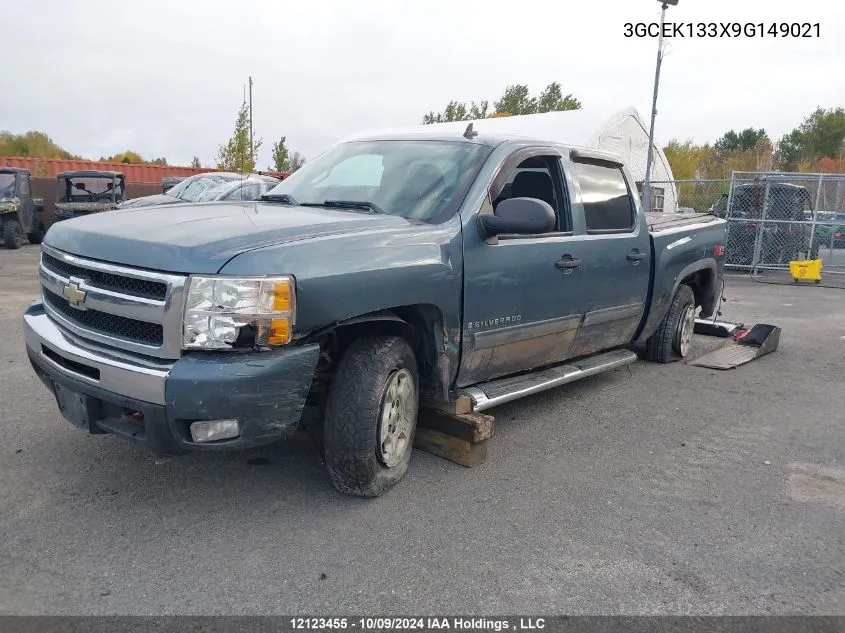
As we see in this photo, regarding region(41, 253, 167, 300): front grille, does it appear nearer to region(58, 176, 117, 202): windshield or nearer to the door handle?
the door handle

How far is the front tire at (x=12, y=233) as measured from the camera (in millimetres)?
15789

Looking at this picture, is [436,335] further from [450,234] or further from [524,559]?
[524,559]

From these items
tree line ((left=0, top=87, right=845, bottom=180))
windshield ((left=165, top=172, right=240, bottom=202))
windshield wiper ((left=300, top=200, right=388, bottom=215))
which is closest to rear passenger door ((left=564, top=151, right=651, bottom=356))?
windshield wiper ((left=300, top=200, right=388, bottom=215))

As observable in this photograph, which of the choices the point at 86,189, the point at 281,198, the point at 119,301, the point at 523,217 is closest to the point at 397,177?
the point at 281,198

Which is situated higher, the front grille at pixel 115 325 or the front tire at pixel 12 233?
the front grille at pixel 115 325

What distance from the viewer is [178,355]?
2836 millimetres

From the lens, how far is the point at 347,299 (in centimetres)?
306

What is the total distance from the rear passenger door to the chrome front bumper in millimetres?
2826

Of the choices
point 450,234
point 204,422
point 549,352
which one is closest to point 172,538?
point 204,422

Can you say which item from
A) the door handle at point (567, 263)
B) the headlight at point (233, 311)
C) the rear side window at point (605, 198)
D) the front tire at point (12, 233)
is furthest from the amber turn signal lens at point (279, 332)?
the front tire at point (12, 233)

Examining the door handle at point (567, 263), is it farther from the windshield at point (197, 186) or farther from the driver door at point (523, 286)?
the windshield at point (197, 186)

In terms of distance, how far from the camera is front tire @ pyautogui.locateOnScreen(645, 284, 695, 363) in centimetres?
637

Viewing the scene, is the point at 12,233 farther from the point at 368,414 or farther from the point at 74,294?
the point at 368,414

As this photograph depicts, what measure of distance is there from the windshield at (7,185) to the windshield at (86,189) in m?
1.53
